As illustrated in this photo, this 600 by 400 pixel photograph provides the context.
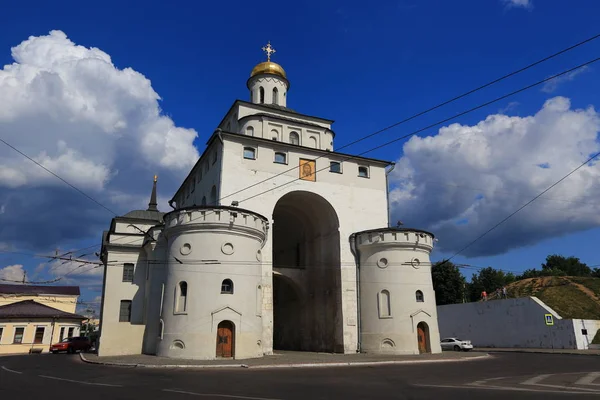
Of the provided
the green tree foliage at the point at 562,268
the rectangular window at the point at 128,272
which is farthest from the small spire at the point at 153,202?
the green tree foliage at the point at 562,268

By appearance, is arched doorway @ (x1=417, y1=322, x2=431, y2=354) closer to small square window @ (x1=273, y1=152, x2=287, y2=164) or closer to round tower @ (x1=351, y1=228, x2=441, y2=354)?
round tower @ (x1=351, y1=228, x2=441, y2=354)

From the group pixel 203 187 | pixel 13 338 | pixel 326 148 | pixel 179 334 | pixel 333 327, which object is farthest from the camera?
pixel 13 338

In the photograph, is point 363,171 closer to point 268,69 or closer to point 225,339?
point 268,69

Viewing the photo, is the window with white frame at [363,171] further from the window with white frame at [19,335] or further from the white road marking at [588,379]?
the window with white frame at [19,335]

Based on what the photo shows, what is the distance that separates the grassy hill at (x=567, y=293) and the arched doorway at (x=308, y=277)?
69.4 feet

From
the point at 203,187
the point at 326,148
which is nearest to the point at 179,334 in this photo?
the point at 203,187

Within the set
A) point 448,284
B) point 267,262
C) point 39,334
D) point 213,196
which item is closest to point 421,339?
point 267,262

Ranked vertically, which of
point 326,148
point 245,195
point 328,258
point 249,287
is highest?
point 326,148

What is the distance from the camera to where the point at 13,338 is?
43.6 metres

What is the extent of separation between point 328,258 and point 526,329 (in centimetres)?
1922

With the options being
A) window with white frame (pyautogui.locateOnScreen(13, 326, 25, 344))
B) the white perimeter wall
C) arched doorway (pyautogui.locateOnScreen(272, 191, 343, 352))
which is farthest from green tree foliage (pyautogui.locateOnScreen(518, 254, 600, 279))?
window with white frame (pyautogui.locateOnScreen(13, 326, 25, 344))

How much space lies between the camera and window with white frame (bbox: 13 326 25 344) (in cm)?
4376

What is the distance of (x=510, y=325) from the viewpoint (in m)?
39.2

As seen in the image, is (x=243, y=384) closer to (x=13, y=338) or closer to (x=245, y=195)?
(x=245, y=195)
